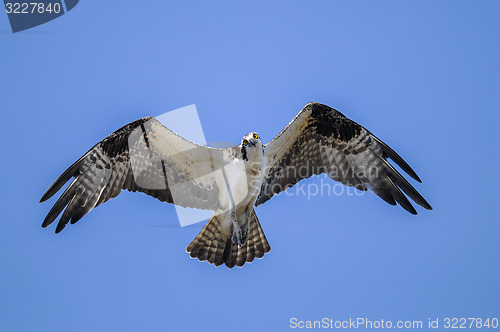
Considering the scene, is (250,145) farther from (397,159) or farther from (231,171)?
(397,159)

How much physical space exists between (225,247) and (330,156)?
2.37 m

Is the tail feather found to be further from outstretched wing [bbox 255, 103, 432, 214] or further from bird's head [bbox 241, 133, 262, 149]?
bird's head [bbox 241, 133, 262, 149]

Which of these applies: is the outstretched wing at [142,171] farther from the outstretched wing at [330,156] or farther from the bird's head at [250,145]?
the outstretched wing at [330,156]

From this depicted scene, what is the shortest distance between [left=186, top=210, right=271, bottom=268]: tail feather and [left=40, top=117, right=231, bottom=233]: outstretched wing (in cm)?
49

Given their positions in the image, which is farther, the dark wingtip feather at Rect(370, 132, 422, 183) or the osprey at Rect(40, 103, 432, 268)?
the osprey at Rect(40, 103, 432, 268)

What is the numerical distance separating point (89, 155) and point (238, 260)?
3026 mm

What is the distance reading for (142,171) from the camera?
370 inches

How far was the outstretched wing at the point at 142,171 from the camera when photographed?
886 cm

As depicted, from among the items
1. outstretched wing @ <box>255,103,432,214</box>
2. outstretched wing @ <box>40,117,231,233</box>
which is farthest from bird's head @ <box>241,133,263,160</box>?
outstretched wing @ <box>255,103,432,214</box>

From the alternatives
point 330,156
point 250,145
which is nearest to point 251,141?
point 250,145

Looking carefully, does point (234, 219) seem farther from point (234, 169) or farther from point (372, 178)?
point (372, 178)

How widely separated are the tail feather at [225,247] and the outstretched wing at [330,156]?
63cm

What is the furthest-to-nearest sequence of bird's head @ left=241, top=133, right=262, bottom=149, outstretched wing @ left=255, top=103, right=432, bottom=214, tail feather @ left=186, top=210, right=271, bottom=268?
tail feather @ left=186, top=210, right=271, bottom=268
outstretched wing @ left=255, top=103, right=432, bottom=214
bird's head @ left=241, top=133, right=262, bottom=149

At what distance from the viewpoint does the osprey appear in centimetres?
888
